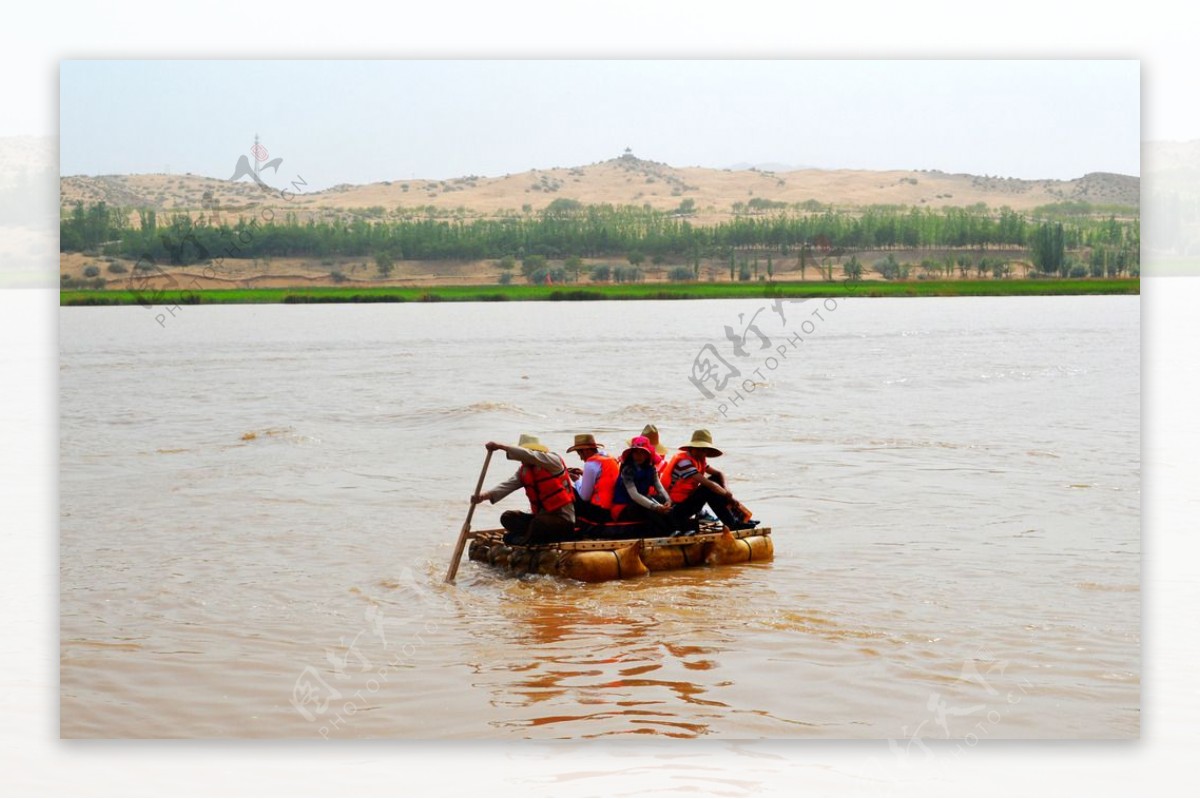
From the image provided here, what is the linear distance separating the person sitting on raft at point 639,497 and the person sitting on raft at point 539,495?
0.36 metres

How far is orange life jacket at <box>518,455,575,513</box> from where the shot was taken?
29.3 feet

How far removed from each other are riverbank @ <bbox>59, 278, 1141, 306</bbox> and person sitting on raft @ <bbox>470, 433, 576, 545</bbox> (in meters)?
2.95

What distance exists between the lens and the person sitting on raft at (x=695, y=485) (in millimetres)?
9461

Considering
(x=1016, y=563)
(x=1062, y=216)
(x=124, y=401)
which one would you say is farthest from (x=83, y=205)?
(x=124, y=401)

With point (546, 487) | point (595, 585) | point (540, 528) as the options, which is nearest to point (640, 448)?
point (546, 487)

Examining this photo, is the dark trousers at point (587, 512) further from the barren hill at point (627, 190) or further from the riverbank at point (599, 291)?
the riverbank at point (599, 291)

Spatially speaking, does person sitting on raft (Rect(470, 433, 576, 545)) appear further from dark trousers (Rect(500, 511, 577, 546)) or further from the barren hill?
the barren hill

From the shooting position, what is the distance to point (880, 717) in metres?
6.79

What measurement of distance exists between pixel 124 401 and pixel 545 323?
1494 centimetres

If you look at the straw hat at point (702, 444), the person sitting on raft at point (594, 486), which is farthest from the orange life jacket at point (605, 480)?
the straw hat at point (702, 444)

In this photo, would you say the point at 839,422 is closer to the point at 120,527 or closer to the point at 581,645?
the point at 120,527

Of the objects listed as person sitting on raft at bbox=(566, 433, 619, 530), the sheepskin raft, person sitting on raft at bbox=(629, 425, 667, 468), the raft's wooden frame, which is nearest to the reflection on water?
the sheepskin raft

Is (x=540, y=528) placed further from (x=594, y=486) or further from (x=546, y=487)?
(x=594, y=486)

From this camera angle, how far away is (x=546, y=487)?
9016 millimetres
